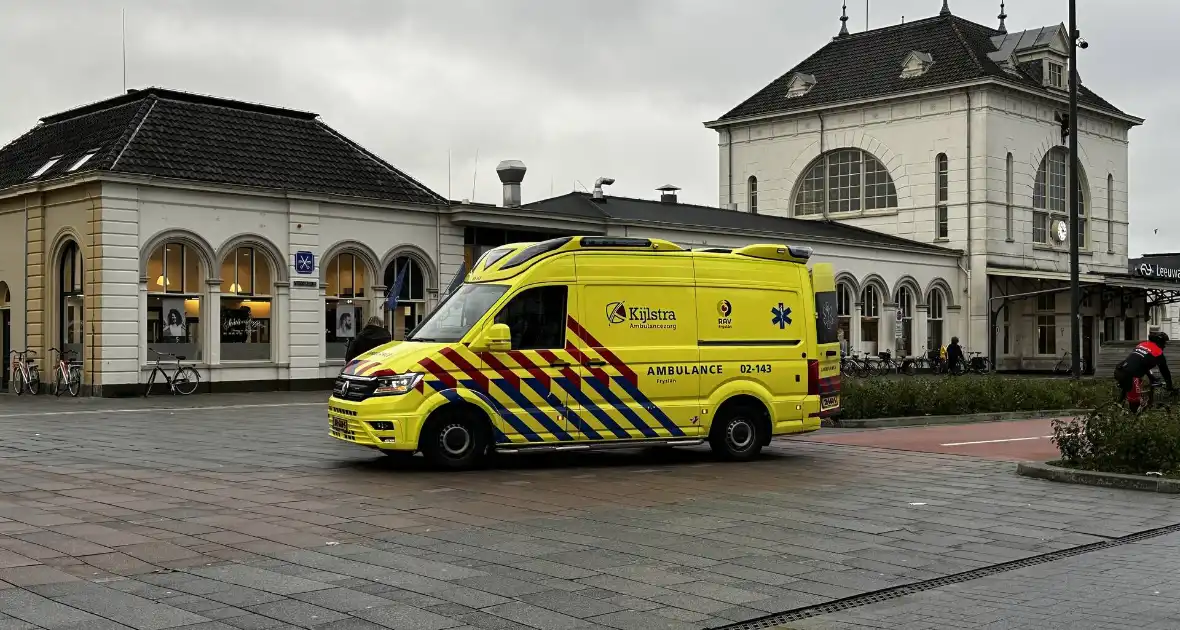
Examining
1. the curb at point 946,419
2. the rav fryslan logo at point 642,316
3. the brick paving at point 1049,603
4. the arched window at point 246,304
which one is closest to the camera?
the brick paving at point 1049,603

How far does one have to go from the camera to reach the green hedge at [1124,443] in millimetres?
13195

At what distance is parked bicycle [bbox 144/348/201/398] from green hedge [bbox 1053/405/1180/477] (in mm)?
Answer: 21024

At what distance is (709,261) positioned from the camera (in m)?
15.4

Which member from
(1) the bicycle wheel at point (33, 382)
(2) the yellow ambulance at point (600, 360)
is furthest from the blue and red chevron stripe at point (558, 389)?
(1) the bicycle wheel at point (33, 382)

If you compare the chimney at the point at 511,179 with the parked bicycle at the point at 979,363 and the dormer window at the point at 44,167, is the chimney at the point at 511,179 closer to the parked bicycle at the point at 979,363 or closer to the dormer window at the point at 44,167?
the dormer window at the point at 44,167

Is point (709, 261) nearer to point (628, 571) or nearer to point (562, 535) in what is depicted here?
point (562, 535)

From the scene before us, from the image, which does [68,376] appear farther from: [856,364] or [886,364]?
[886,364]

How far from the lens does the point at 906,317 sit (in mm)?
51750

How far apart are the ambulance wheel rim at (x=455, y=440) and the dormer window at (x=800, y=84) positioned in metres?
49.8

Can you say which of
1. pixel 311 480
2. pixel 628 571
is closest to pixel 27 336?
pixel 311 480

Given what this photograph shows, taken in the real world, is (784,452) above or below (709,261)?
below

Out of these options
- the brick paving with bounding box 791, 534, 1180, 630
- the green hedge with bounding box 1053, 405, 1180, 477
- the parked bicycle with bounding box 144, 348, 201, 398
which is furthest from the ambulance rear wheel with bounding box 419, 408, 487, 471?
the parked bicycle with bounding box 144, 348, 201, 398

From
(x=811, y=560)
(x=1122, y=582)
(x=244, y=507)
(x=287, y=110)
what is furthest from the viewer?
(x=287, y=110)

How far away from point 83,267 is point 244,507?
66.9 ft
